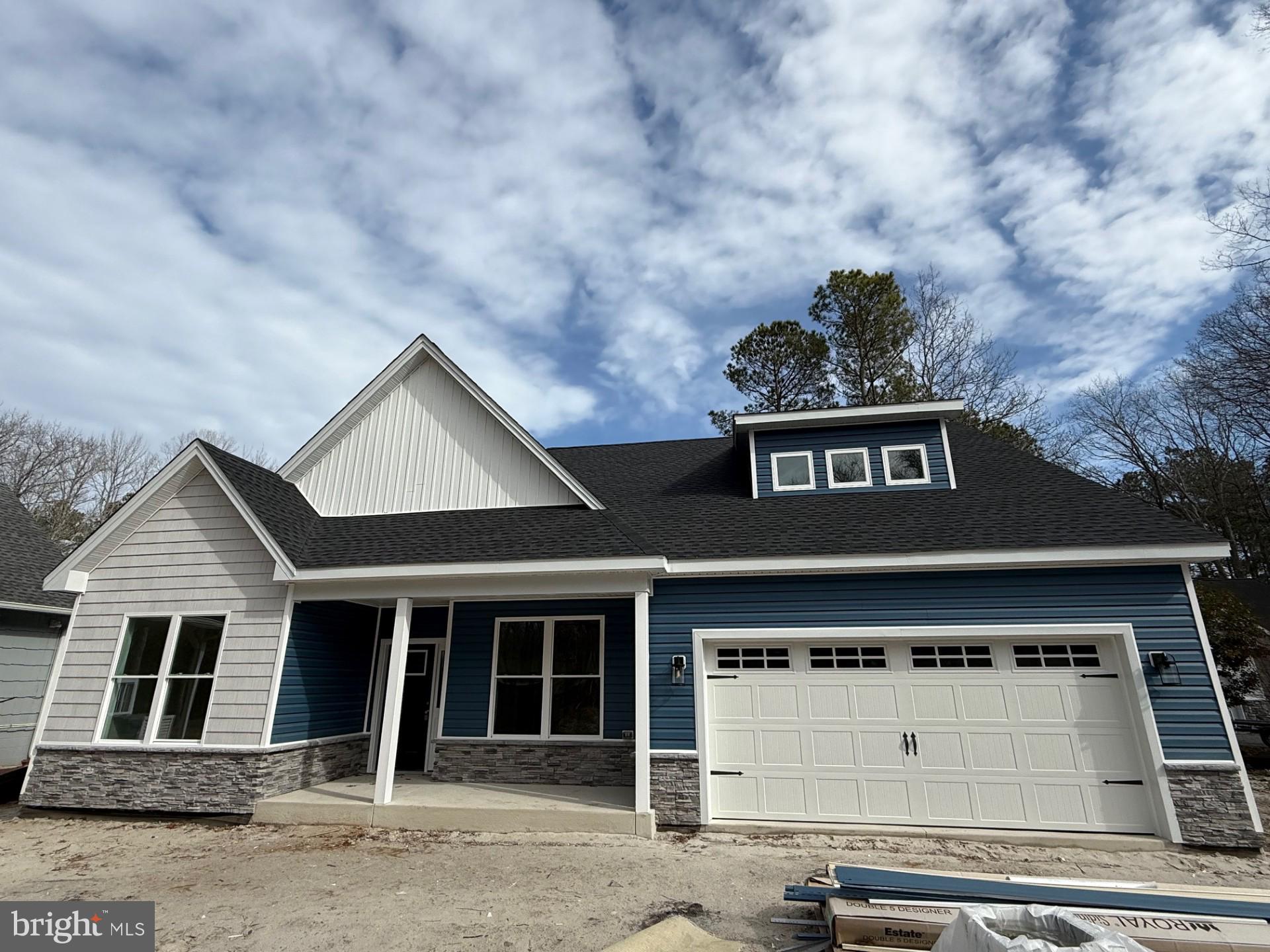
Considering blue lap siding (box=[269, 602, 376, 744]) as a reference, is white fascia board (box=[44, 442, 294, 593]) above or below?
above

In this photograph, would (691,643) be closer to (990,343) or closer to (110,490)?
(990,343)

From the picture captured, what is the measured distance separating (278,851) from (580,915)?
13.6 feet

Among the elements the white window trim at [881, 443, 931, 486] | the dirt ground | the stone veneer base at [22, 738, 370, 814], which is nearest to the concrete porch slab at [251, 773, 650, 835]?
the dirt ground

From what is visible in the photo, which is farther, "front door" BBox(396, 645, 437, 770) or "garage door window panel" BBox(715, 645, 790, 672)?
"front door" BBox(396, 645, 437, 770)

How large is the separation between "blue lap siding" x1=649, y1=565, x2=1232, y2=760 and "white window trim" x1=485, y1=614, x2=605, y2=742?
166 cm

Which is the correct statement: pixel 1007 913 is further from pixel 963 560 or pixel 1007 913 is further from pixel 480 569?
pixel 480 569

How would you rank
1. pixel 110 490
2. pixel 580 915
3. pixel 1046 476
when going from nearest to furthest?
pixel 580 915, pixel 1046 476, pixel 110 490

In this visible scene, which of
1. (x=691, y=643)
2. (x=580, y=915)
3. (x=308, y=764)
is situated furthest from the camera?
(x=308, y=764)

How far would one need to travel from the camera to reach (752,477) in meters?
11.2

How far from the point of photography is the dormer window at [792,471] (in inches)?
438

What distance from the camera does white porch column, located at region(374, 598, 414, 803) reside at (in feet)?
28.0

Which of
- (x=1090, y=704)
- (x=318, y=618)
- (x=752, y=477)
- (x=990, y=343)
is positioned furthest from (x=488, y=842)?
(x=990, y=343)

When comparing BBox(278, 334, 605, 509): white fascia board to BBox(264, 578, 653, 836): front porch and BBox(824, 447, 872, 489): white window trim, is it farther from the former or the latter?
BBox(824, 447, 872, 489): white window trim

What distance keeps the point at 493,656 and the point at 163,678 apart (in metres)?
4.71
